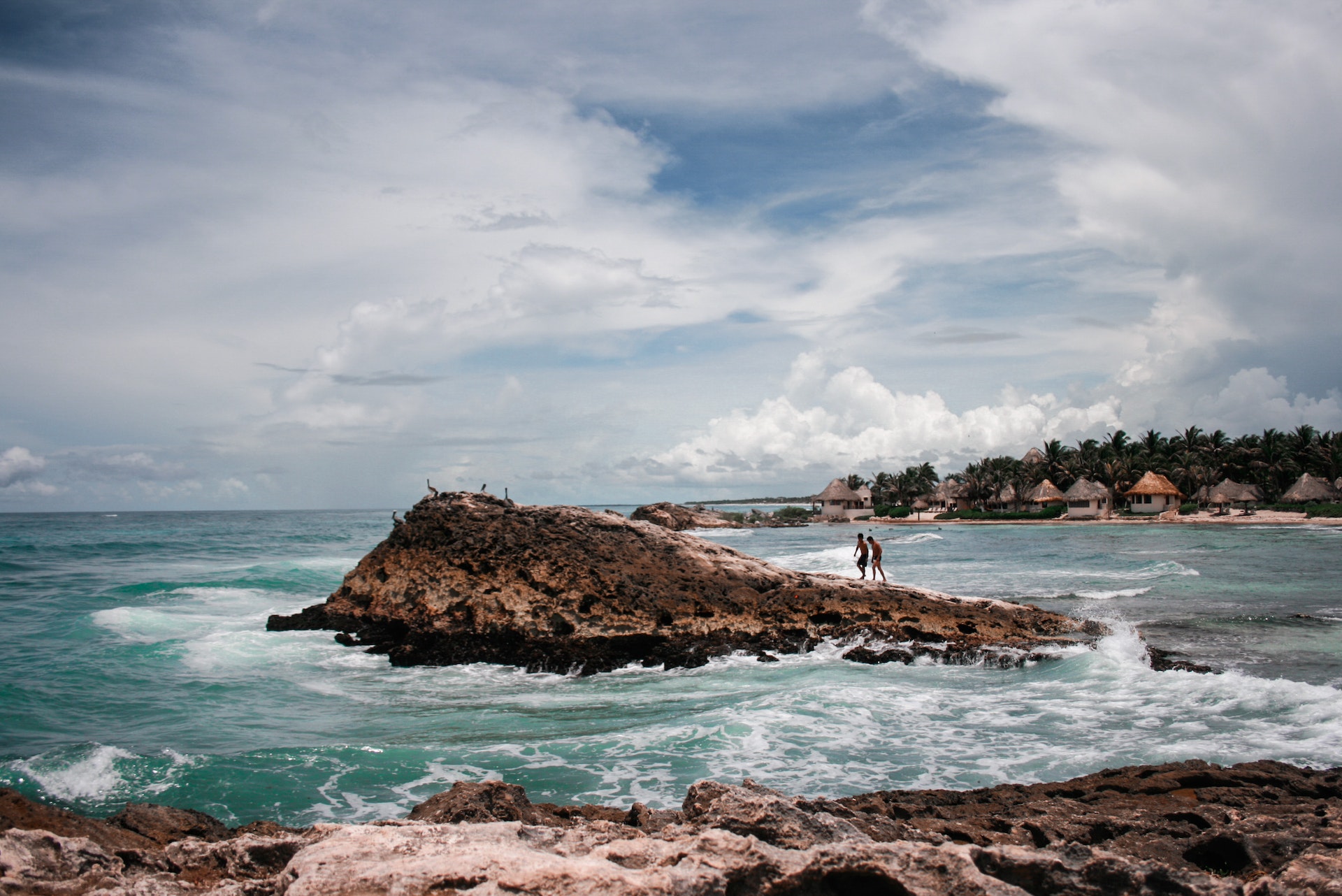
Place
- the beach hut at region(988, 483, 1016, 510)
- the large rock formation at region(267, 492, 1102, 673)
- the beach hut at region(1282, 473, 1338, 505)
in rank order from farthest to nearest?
the beach hut at region(988, 483, 1016, 510) → the beach hut at region(1282, 473, 1338, 505) → the large rock formation at region(267, 492, 1102, 673)

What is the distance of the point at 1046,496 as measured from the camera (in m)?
83.8

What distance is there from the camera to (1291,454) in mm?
78562

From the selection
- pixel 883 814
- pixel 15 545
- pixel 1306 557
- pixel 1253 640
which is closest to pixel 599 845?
pixel 883 814

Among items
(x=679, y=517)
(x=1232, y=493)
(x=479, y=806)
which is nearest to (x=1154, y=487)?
(x=1232, y=493)

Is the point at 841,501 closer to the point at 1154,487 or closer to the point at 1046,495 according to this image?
the point at 1046,495

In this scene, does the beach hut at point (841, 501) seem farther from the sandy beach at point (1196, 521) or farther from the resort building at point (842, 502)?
the sandy beach at point (1196, 521)

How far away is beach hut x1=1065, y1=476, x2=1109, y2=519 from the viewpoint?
7812 cm

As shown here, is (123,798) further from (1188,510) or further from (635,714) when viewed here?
(1188,510)

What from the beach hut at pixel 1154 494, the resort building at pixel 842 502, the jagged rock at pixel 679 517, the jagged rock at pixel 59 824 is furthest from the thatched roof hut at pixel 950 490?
the jagged rock at pixel 59 824

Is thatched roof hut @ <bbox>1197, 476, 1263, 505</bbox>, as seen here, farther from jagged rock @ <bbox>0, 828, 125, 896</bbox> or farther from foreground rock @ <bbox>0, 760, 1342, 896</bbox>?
jagged rock @ <bbox>0, 828, 125, 896</bbox>

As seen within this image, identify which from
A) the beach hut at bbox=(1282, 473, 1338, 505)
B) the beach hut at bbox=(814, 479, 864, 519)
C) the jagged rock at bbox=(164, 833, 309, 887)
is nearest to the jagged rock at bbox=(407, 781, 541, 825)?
the jagged rock at bbox=(164, 833, 309, 887)

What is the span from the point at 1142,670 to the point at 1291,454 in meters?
86.7

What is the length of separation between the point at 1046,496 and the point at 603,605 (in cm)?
8074

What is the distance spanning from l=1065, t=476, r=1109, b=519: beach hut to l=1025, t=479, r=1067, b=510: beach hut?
5.60 feet
